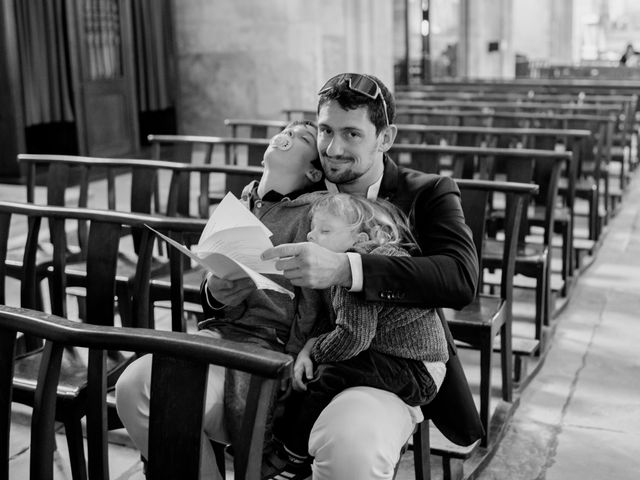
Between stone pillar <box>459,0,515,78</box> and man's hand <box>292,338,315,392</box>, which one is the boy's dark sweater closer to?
man's hand <box>292,338,315,392</box>

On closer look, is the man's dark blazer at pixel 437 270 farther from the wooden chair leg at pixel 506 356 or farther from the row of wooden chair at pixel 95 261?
the wooden chair leg at pixel 506 356

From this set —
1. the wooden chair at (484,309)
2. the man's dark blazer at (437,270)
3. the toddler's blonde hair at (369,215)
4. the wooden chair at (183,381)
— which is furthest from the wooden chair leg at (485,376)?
the wooden chair at (183,381)

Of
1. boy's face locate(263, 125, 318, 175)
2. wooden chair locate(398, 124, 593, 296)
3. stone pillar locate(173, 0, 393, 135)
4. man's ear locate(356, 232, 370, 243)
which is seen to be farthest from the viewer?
stone pillar locate(173, 0, 393, 135)

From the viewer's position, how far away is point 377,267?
1940mm

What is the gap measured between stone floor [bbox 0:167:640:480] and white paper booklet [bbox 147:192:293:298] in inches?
42.1

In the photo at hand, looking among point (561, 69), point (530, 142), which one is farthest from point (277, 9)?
point (561, 69)

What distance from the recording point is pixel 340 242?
2.01m

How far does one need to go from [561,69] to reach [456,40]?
2432 mm

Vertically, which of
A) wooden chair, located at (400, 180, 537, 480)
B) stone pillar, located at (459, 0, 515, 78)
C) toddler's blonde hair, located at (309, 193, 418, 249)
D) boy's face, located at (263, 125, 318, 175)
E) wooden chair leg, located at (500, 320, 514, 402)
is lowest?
wooden chair leg, located at (500, 320, 514, 402)

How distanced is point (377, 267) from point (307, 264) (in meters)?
0.17

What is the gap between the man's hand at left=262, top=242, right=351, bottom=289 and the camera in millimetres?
1877

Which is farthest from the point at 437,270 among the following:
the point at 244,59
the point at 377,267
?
the point at 244,59

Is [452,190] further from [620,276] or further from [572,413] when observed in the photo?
[620,276]

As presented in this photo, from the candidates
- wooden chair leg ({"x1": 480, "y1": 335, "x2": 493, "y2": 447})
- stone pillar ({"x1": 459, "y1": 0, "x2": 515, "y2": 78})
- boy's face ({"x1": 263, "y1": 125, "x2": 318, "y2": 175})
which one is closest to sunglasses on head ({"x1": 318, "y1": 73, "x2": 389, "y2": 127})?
boy's face ({"x1": 263, "y1": 125, "x2": 318, "y2": 175})
